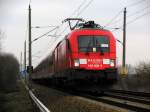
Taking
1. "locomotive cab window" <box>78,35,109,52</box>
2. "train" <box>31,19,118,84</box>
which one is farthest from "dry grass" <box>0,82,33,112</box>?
"locomotive cab window" <box>78,35,109,52</box>

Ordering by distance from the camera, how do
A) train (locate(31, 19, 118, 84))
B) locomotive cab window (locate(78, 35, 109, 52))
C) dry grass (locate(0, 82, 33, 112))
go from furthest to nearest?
locomotive cab window (locate(78, 35, 109, 52))
train (locate(31, 19, 118, 84))
dry grass (locate(0, 82, 33, 112))

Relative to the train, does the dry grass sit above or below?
below

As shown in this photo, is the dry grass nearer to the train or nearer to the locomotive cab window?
the train

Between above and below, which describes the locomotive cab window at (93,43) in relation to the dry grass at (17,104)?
above

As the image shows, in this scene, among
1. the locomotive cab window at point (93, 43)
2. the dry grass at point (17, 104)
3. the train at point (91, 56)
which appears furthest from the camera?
the locomotive cab window at point (93, 43)

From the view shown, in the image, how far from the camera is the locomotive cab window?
2373 cm

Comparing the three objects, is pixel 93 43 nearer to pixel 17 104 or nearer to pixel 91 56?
pixel 91 56

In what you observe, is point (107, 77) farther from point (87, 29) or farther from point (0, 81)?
point (0, 81)

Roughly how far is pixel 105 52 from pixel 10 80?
29.8m

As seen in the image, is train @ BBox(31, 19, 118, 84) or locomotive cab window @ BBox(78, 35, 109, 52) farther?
locomotive cab window @ BBox(78, 35, 109, 52)

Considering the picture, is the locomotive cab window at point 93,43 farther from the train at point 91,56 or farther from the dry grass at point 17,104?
the dry grass at point 17,104

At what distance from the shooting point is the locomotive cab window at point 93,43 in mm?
23730

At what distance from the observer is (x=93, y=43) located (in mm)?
23953

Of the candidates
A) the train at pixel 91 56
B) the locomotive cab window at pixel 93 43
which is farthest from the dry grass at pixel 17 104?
the locomotive cab window at pixel 93 43
